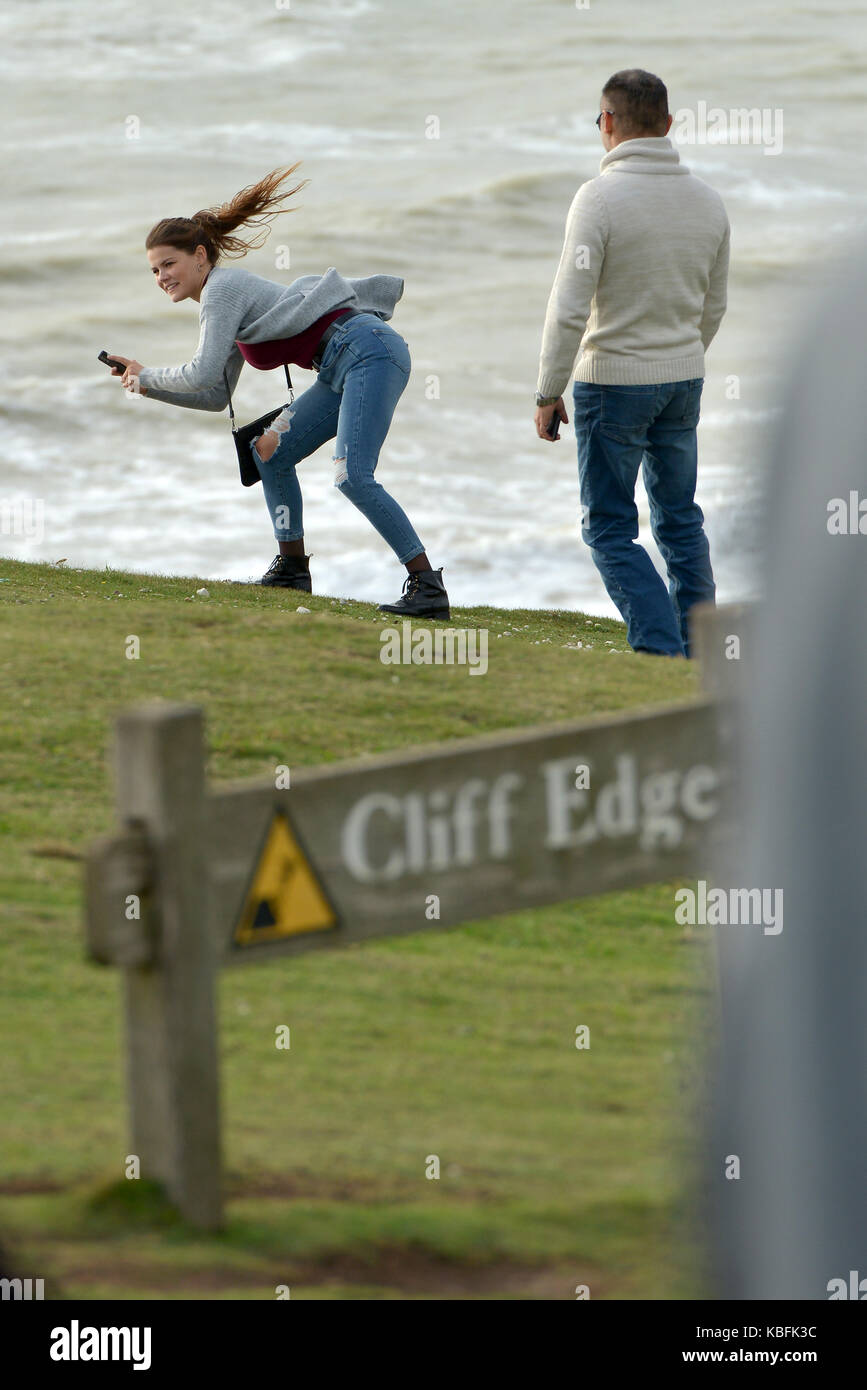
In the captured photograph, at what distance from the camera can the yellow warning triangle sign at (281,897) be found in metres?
2.66

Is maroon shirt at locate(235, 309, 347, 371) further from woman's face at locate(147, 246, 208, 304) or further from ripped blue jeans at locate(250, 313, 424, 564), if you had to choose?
woman's face at locate(147, 246, 208, 304)

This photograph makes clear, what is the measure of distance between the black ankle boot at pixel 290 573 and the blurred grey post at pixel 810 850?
711 centimetres

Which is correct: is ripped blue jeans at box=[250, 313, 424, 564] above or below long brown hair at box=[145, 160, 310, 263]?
below

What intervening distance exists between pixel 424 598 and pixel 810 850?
21.4ft

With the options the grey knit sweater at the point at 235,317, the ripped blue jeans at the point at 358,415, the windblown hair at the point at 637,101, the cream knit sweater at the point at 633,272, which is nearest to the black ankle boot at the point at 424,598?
the ripped blue jeans at the point at 358,415

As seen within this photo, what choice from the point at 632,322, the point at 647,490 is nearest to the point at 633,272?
the point at 632,322

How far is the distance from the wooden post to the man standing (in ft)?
13.9

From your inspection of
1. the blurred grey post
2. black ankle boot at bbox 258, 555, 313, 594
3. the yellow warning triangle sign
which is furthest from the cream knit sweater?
the blurred grey post

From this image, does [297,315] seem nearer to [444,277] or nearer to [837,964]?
[837,964]

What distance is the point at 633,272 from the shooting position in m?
6.77

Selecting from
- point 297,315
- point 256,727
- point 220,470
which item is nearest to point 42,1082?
point 256,727

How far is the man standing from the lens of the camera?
6.68 meters

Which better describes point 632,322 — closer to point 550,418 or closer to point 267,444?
point 550,418

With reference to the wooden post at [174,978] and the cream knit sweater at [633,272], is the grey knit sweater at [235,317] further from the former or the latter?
the wooden post at [174,978]
